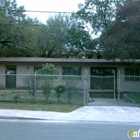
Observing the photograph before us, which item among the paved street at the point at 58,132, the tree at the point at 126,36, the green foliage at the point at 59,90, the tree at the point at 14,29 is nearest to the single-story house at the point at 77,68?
the tree at the point at 14,29

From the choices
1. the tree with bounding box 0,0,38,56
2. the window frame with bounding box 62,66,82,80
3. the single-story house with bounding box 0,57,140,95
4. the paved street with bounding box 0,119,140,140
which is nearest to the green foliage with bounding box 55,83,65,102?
the paved street with bounding box 0,119,140,140

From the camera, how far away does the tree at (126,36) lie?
1956 centimetres

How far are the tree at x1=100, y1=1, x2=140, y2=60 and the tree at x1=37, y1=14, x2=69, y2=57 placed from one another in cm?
1532

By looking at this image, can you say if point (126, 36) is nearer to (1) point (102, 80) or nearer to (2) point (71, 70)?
(1) point (102, 80)

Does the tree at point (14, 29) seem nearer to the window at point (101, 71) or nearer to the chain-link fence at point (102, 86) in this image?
the window at point (101, 71)

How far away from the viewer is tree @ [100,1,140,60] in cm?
1956

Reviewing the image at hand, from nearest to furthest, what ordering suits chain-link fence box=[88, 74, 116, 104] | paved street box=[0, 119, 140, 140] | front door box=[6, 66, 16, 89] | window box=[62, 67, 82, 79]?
paved street box=[0, 119, 140, 140] < chain-link fence box=[88, 74, 116, 104] < front door box=[6, 66, 16, 89] < window box=[62, 67, 82, 79]

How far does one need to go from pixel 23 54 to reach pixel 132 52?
723 inches

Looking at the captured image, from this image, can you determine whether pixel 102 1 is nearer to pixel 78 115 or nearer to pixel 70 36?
pixel 70 36

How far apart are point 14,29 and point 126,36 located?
42.6ft

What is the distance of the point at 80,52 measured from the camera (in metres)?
34.8

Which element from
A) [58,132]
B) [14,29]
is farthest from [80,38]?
[58,132]

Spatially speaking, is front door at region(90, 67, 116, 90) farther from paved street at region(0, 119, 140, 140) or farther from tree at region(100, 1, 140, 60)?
paved street at region(0, 119, 140, 140)

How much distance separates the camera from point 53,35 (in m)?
36.8
